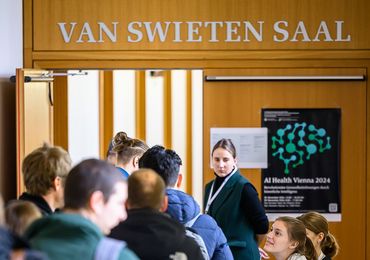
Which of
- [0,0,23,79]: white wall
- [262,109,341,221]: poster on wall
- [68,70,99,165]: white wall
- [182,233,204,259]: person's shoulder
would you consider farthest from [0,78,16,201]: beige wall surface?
[182,233,204,259]: person's shoulder

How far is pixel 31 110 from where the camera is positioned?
729 cm

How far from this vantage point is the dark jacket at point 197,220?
4484 millimetres

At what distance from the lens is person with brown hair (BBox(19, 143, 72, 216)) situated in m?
3.88

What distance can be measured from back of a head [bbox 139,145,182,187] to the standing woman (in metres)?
1.98

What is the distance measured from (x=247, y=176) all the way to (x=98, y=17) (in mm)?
1846

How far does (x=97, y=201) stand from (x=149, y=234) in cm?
59

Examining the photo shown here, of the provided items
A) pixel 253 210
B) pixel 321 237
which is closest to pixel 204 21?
pixel 253 210

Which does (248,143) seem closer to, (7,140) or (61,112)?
(7,140)

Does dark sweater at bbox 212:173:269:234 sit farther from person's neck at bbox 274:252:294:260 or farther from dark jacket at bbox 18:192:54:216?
dark jacket at bbox 18:192:54:216

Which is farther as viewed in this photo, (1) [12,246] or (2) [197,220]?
(2) [197,220]

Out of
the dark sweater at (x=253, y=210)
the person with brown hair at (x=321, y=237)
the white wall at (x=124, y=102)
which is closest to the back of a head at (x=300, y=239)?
the person with brown hair at (x=321, y=237)

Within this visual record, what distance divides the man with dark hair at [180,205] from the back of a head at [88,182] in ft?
4.79

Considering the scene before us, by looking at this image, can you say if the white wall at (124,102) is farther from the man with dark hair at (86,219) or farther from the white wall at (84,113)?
the man with dark hair at (86,219)

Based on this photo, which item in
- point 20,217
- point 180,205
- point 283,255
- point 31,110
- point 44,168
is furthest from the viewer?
point 31,110
